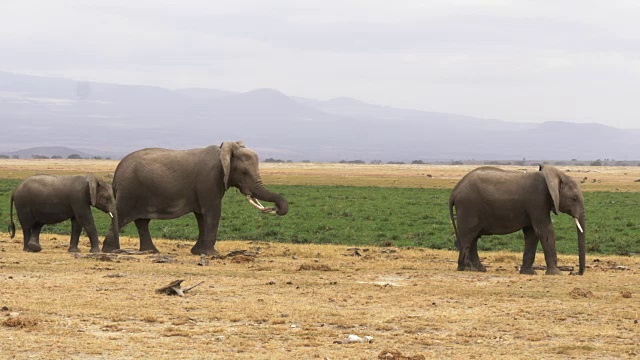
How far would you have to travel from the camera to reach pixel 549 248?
22.4 metres

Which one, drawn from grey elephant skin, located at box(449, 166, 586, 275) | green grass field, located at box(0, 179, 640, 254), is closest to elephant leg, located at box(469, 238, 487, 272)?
grey elephant skin, located at box(449, 166, 586, 275)

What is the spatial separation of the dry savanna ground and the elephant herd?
0.96 metres

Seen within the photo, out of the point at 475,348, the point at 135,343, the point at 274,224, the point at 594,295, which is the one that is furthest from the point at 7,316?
the point at 274,224

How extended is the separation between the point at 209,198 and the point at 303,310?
32.8ft

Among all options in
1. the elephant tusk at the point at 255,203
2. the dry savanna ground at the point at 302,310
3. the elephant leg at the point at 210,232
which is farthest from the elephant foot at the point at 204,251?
the elephant tusk at the point at 255,203

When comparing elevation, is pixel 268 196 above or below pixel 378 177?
above

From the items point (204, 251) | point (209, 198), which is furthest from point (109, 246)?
point (209, 198)

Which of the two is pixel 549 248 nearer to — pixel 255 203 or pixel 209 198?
pixel 255 203

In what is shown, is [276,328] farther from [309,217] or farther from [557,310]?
[309,217]

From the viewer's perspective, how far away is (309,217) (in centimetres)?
4081

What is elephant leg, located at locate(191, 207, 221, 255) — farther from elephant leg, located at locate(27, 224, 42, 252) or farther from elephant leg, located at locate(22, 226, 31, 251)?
elephant leg, located at locate(22, 226, 31, 251)

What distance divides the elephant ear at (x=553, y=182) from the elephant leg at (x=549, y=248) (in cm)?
48

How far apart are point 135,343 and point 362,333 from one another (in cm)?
319

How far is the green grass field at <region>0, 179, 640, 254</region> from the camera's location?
106 ft
